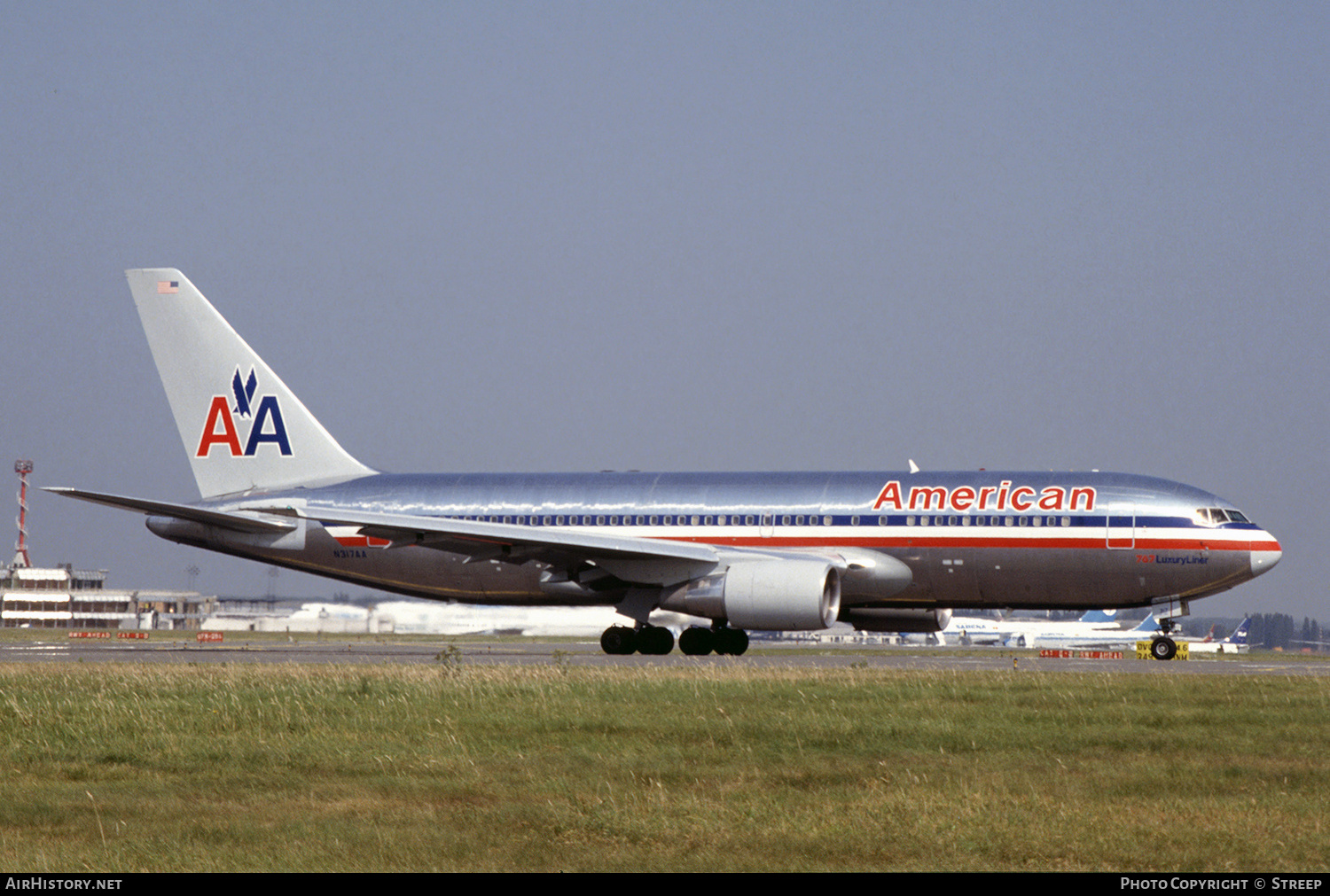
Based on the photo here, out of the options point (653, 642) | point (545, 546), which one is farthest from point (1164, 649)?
point (545, 546)

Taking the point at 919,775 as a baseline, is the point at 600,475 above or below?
above

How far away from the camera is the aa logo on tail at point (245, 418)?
40.6 meters

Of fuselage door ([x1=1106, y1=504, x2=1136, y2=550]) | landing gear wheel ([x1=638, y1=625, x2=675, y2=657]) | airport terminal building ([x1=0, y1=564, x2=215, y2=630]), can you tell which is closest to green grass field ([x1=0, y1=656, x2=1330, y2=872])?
fuselage door ([x1=1106, y1=504, x2=1136, y2=550])

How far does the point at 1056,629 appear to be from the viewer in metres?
119

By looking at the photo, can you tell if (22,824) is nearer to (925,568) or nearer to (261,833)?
(261,833)

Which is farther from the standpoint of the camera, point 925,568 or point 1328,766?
point 925,568

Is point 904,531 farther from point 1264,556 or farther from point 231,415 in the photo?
point 231,415

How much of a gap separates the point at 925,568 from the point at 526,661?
948 cm

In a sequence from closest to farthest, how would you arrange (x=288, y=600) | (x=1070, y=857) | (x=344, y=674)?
(x=1070, y=857)
(x=344, y=674)
(x=288, y=600)

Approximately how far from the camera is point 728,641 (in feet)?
117

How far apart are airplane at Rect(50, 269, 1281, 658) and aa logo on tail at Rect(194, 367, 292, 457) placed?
0.18ft

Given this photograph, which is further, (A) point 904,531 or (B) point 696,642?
(B) point 696,642

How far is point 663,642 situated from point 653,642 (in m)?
0.25

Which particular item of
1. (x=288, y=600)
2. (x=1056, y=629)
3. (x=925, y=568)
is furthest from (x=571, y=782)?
(x=1056, y=629)
